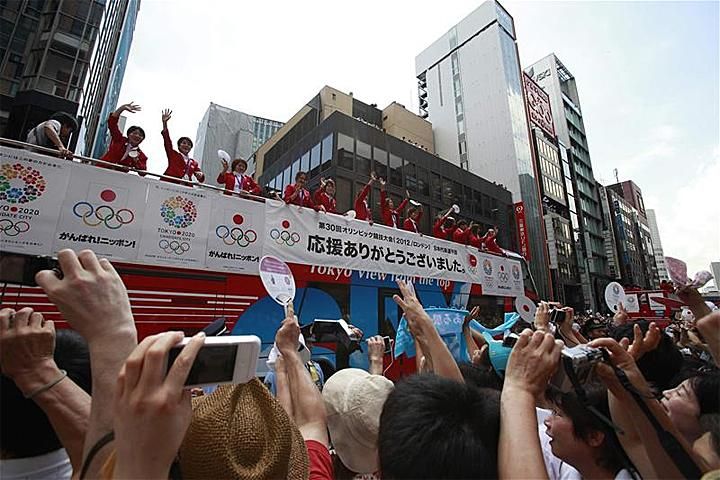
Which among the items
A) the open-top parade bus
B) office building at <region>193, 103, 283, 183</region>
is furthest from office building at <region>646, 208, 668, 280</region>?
the open-top parade bus

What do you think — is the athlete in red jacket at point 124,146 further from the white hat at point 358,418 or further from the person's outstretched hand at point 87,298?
the white hat at point 358,418

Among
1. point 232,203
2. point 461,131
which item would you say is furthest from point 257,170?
point 232,203

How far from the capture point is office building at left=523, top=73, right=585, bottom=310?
2783 centimetres

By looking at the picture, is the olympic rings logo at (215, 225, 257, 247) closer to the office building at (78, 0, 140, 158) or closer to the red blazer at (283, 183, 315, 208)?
the red blazer at (283, 183, 315, 208)

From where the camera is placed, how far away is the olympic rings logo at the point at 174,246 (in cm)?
409

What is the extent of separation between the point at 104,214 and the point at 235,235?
1470mm

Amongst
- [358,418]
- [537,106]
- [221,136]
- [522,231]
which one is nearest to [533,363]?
[358,418]

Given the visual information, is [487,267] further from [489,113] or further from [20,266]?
[489,113]

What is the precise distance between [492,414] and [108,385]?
3.51 ft

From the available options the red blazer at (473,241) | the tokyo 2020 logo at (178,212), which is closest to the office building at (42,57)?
the tokyo 2020 logo at (178,212)

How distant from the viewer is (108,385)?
82 centimetres

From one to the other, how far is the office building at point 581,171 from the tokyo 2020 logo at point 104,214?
3487cm

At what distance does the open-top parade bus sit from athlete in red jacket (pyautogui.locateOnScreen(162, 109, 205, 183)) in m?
1.20

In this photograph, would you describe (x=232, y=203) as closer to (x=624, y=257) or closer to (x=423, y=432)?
(x=423, y=432)
